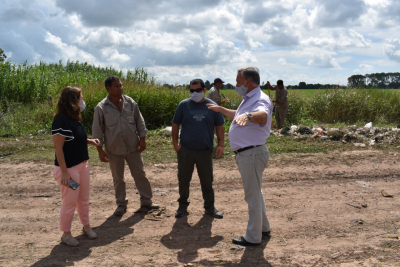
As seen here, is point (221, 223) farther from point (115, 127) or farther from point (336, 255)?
point (115, 127)

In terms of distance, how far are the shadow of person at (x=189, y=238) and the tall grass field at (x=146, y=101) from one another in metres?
9.20

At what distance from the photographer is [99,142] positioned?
16.8ft

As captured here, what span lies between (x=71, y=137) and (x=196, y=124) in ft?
5.83

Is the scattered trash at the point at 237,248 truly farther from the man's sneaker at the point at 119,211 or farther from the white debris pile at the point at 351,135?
the white debris pile at the point at 351,135

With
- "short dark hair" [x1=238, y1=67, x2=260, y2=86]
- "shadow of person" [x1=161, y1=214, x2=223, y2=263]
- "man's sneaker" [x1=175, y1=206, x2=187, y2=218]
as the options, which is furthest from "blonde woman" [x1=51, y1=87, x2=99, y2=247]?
"short dark hair" [x1=238, y1=67, x2=260, y2=86]

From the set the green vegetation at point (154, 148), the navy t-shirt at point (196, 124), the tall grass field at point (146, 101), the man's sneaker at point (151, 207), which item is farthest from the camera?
the tall grass field at point (146, 101)

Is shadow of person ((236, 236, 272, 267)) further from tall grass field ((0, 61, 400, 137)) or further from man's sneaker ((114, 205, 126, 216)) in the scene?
tall grass field ((0, 61, 400, 137))

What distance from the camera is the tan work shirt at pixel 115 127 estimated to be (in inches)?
213

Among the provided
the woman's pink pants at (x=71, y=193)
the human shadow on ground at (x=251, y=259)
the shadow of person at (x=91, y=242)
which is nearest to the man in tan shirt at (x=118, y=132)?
the shadow of person at (x=91, y=242)

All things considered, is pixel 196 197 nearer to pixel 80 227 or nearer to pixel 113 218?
pixel 113 218

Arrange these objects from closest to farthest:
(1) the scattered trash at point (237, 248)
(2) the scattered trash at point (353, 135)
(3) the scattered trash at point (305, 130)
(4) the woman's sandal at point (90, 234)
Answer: (1) the scattered trash at point (237, 248)
(4) the woman's sandal at point (90, 234)
(2) the scattered trash at point (353, 135)
(3) the scattered trash at point (305, 130)

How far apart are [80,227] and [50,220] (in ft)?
1.99

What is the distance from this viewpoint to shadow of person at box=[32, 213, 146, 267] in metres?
4.24

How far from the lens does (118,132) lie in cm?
540
